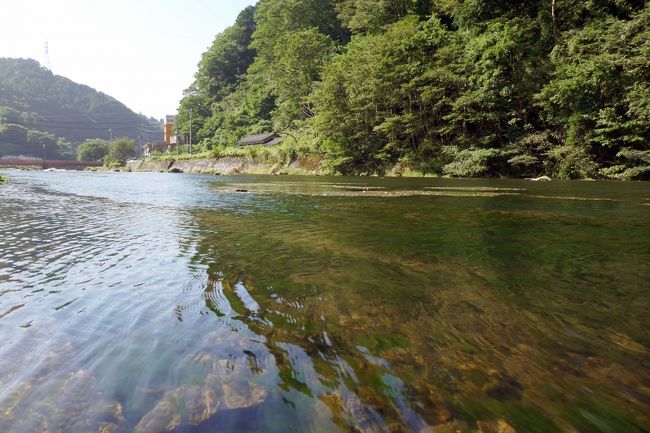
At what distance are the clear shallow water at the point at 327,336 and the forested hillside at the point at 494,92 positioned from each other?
84.9ft

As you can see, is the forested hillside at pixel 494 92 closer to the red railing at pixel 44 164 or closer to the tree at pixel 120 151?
the tree at pixel 120 151

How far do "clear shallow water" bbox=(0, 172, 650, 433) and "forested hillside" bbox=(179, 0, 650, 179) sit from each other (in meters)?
25.9

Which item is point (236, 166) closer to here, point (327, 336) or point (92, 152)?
point (327, 336)

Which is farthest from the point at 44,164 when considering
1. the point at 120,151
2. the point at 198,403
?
the point at 198,403

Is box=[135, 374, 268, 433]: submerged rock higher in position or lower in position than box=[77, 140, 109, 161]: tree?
lower

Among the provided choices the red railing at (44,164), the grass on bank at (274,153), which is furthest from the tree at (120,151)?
the grass on bank at (274,153)

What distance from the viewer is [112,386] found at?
8.18 feet

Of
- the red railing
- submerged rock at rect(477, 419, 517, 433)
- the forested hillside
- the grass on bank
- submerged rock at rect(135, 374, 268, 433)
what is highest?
the forested hillside

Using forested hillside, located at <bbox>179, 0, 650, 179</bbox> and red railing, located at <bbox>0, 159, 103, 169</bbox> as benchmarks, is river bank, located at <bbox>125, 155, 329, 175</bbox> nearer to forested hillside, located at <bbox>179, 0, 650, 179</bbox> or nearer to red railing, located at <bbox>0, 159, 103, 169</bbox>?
forested hillside, located at <bbox>179, 0, 650, 179</bbox>

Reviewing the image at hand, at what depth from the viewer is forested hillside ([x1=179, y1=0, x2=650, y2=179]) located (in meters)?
26.6

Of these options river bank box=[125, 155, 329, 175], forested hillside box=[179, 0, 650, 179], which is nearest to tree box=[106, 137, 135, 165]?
river bank box=[125, 155, 329, 175]

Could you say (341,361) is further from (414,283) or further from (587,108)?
(587,108)

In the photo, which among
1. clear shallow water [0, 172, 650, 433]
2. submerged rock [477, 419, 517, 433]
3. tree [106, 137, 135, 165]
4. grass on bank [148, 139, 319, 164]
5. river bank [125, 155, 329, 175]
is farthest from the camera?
tree [106, 137, 135, 165]

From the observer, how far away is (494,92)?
31734mm
